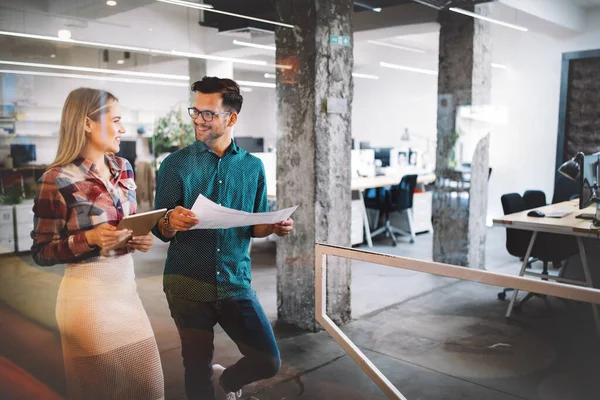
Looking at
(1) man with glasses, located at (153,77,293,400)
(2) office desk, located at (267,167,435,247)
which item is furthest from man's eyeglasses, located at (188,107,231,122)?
(2) office desk, located at (267,167,435,247)

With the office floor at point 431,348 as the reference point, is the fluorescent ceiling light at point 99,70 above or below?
above

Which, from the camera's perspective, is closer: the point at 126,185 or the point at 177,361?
the point at 126,185

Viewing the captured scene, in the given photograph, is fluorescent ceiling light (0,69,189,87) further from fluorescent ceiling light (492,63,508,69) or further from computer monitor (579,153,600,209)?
fluorescent ceiling light (492,63,508,69)

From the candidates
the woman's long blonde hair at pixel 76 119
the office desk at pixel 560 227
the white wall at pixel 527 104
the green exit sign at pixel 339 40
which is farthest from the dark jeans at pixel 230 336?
the white wall at pixel 527 104

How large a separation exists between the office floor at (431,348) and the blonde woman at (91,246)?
0.53m

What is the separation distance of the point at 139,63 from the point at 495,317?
3030mm

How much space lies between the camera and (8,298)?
14.3ft

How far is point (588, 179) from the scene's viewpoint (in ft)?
12.7

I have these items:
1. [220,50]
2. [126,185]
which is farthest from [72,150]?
[220,50]

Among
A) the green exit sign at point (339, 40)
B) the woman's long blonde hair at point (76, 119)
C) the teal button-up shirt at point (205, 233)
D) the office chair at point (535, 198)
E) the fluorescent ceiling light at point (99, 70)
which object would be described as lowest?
the office chair at point (535, 198)

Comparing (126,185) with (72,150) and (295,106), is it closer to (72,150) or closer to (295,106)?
(72,150)

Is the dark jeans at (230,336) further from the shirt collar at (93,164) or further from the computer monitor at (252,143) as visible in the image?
the computer monitor at (252,143)

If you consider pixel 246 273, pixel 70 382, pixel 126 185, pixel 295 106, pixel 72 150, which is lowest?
pixel 70 382

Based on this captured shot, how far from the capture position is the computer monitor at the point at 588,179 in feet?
12.7
